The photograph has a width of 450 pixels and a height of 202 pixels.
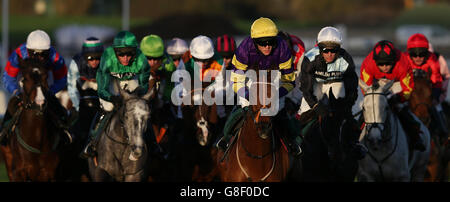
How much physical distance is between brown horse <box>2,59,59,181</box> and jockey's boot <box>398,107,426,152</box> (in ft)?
12.9

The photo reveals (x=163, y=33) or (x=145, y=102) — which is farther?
(x=163, y=33)

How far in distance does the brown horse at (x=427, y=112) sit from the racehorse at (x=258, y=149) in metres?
3.73

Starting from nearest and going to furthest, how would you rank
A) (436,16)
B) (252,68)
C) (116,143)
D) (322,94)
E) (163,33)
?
(252,68) < (116,143) < (322,94) < (163,33) < (436,16)

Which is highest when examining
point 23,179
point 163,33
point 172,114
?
point 163,33

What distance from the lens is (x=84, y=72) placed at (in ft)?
34.6

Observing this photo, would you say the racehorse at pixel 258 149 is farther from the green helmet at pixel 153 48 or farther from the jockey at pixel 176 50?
the jockey at pixel 176 50

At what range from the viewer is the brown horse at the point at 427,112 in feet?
36.2

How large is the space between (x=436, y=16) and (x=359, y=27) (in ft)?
13.7

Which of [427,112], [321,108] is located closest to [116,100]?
[321,108]

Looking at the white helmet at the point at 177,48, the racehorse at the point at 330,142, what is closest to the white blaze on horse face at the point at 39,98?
the racehorse at the point at 330,142

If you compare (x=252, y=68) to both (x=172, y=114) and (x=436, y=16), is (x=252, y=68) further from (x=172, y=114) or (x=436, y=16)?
(x=436, y=16)

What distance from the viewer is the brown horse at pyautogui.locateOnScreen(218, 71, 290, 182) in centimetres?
696

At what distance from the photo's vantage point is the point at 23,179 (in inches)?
359
